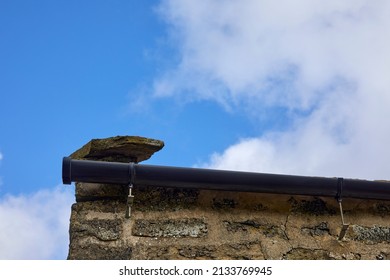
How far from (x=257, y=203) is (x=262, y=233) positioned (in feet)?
0.66

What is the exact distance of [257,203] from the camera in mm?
4000

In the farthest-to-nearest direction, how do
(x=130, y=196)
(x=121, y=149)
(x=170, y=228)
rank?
(x=121, y=149)
(x=170, y=228)
(x=130, y=196)

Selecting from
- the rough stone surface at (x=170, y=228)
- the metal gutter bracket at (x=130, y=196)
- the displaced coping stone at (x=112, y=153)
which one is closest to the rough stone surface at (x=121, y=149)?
the displaced coping stone at (x=112, y=153)

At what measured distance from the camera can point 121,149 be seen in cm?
396

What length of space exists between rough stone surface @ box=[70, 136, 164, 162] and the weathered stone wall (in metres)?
0.22

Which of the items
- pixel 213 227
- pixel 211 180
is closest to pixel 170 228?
pixel 213 227

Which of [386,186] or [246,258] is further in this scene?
[386,186]

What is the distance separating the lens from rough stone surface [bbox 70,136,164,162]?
3.94 meters

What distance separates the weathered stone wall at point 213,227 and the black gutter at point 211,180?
0.10 meters

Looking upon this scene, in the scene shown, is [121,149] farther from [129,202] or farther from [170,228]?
[170,228]

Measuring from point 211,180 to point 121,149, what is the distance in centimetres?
58

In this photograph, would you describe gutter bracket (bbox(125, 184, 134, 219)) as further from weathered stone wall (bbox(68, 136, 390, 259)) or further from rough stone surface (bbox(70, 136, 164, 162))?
rough stone surface (bbox(70, 136, 164, 162))

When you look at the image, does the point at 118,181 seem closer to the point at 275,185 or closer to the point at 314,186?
the point at 275,185

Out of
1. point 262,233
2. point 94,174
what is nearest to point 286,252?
point 262,233
